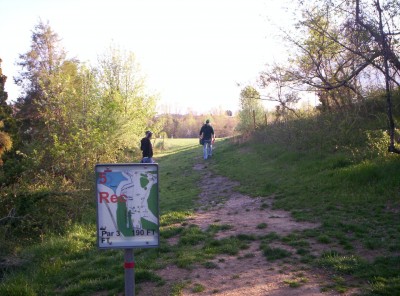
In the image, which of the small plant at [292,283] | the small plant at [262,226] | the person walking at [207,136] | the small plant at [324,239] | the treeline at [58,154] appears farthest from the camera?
the person walking at [207,136]

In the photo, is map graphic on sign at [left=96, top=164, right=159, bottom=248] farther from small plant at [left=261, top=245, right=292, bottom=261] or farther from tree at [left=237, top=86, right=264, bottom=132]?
tree at [left=237, top=86, right=264, bottom=132]

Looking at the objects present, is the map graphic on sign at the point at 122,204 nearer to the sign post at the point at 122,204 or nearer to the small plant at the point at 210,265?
the sign post at the point at 122,204

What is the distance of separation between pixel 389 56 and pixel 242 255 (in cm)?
608

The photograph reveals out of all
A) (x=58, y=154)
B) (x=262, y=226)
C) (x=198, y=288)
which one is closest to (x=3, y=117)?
(x=58, y=154)

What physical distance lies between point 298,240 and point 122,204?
3891mm

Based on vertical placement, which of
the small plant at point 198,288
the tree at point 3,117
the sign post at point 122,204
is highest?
the tree at point 3,117

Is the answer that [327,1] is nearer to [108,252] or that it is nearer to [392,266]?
[392,266]

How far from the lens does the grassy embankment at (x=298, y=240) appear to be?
524 cm

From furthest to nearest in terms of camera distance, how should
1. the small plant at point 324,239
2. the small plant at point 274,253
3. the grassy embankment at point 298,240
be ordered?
the small plant at point 324,239 < the small plant at point 274,253 < the grassy embankment at point 298,240

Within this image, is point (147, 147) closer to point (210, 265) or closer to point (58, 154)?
point (58, 154)

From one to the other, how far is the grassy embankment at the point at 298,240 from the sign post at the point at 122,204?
1546 mm

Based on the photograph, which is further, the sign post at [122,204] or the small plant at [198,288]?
the small plant at [198,288]

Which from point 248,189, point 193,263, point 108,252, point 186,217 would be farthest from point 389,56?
point 108,252

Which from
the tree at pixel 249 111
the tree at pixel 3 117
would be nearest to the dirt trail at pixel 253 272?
the tree at pixel 3 117
